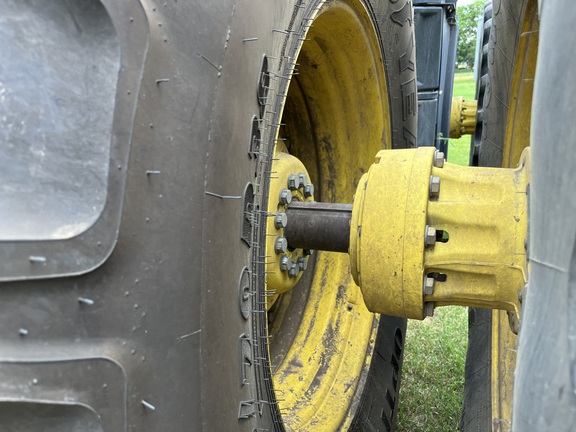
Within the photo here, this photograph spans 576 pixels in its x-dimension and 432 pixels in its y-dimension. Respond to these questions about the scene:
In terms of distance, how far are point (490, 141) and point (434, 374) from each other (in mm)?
939

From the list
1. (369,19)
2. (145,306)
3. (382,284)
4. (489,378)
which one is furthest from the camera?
(489,378)

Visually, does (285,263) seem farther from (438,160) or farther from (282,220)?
(438,160)

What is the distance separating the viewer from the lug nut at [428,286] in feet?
3.51

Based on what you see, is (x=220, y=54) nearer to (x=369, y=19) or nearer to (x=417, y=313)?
(x=417, y=313)

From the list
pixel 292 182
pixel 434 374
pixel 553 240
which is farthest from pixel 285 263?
pixel 434 374

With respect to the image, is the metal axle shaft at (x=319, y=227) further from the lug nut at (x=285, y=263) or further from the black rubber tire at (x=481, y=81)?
the black rubber tire at (x=481, y=81)

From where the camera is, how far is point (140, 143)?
2.17 feet

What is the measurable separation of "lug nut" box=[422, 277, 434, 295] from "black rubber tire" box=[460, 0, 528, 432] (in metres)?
0.57

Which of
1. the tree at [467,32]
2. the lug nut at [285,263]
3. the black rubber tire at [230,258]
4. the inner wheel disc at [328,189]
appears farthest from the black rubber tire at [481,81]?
the tree at [467,32]

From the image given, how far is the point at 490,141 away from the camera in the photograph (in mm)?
1712

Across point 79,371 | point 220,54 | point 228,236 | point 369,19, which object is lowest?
point 79,371

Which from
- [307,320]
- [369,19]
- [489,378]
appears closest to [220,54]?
[369,19]

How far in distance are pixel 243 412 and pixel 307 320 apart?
2.71 ft

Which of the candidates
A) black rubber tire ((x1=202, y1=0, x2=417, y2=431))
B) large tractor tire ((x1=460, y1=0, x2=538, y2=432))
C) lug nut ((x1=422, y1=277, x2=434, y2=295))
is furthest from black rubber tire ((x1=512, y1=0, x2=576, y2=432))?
large tractor tire ((x1=460, y1=0, x2=538, y2=432))
